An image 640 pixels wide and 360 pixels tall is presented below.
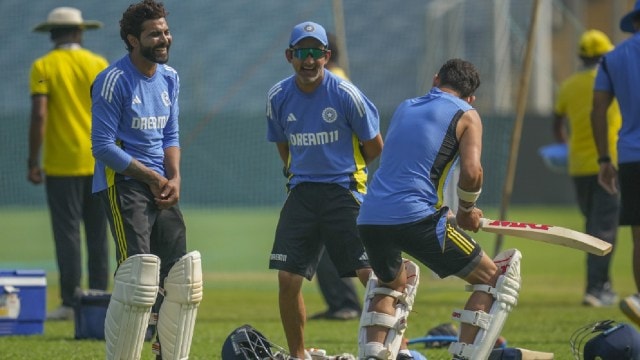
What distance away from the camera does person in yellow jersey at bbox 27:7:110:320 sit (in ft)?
35.2

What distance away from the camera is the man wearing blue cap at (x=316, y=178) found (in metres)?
7.53

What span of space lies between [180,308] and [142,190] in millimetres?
690

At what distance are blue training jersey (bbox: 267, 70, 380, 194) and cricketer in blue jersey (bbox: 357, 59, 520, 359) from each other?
2.30ft

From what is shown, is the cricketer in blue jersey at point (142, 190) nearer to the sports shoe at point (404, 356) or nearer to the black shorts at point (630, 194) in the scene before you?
the sports shoe at point (404, 356)

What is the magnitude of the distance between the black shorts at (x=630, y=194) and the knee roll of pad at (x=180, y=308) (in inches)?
114

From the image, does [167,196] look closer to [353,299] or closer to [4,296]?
[4,296]

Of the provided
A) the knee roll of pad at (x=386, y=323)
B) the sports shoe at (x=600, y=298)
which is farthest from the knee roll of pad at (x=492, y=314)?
the sports shoe at (x=600, y=298)

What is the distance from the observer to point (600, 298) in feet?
38.5

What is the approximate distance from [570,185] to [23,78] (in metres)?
15.1

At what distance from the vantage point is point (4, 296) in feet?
32.2

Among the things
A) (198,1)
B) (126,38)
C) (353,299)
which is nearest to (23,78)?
(198,1)

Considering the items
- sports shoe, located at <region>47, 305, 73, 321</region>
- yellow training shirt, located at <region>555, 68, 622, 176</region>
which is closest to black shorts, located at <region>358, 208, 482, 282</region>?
sports shoe, located at <region>47, 305, 73, 321</region>

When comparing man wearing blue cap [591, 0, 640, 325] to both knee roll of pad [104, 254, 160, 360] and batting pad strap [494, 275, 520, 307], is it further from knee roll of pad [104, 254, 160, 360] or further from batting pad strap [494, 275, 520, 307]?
knee roll of pad [104, 254, 160, 360]

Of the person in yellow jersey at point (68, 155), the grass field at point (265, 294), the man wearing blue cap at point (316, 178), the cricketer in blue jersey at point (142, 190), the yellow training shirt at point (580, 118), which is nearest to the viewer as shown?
the cricketer in blue jersey at point (142, 190)
